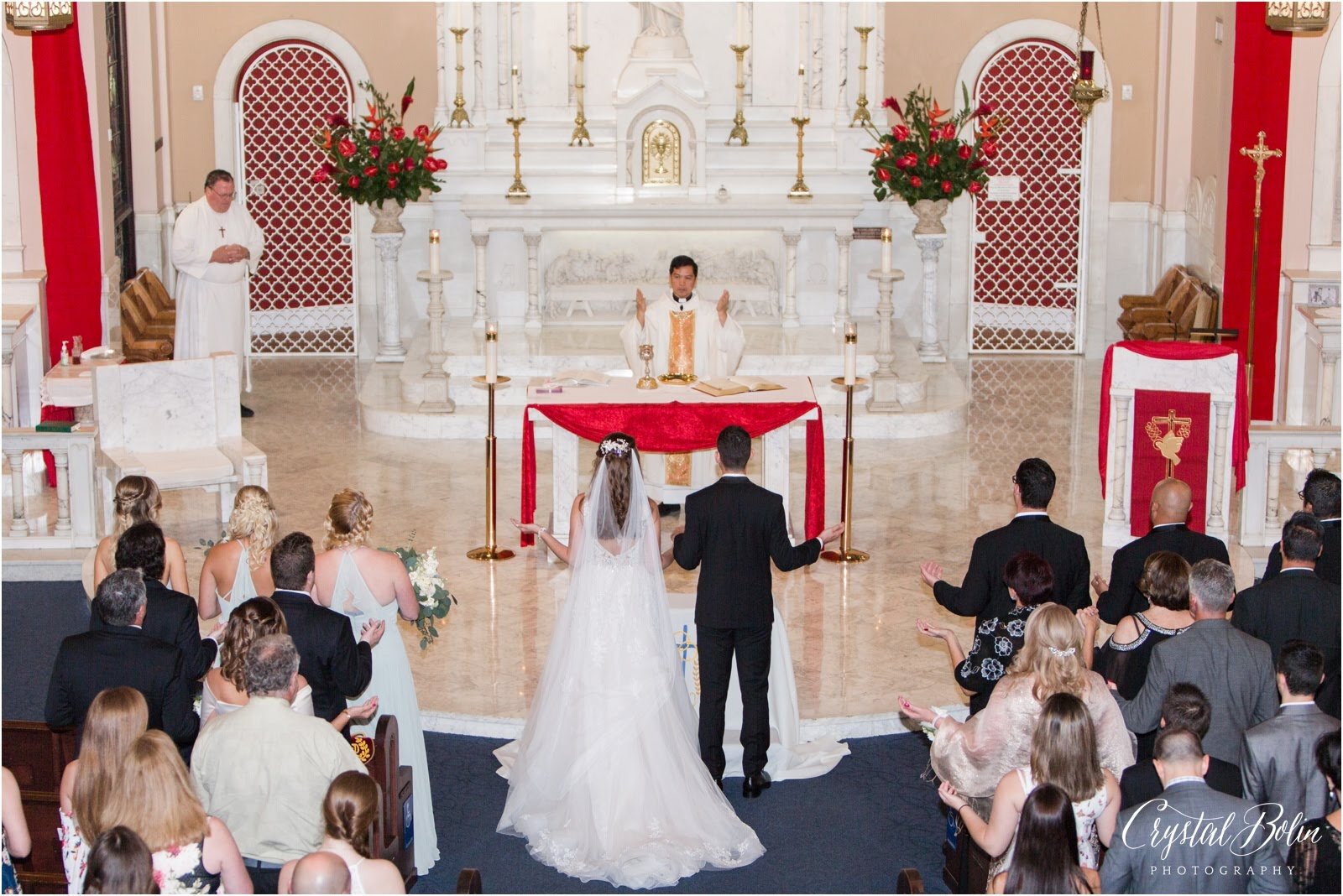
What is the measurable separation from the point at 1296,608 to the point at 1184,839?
1.76 meters

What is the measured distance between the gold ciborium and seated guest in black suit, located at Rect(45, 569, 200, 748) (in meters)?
4.75

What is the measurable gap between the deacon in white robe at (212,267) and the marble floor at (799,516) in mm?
849

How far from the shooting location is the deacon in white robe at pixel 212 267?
1281 cm

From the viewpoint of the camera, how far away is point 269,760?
5.13 meters

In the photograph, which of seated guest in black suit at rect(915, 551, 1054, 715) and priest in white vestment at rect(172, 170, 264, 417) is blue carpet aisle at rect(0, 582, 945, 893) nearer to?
seated guest in black suit at rect(915, 551, 1054, 715)

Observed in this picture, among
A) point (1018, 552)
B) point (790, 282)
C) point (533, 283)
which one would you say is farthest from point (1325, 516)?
point (533, 283)

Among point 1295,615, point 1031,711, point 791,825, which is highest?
point 1295,615

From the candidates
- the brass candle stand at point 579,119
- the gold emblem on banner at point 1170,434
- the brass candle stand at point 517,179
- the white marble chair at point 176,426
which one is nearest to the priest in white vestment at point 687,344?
the white marble chair at point 176,426

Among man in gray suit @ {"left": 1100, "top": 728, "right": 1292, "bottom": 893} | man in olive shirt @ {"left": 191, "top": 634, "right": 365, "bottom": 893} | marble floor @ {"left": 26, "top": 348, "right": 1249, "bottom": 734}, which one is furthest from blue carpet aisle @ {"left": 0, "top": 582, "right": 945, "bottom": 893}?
man in gray suit @ {"left": 1100, "top": 728, "right": 1292, "bottom": 893}

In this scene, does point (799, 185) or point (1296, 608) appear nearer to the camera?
point (1296, 608)

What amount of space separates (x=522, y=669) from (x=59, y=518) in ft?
10.8

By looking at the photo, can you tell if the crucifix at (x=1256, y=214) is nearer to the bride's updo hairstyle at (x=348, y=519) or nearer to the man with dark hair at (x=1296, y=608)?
the man with dark hair at (x=1296, y=608)

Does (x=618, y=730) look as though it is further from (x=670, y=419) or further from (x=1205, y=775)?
(x=670, y=419)

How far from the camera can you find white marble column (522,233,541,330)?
14.7m
